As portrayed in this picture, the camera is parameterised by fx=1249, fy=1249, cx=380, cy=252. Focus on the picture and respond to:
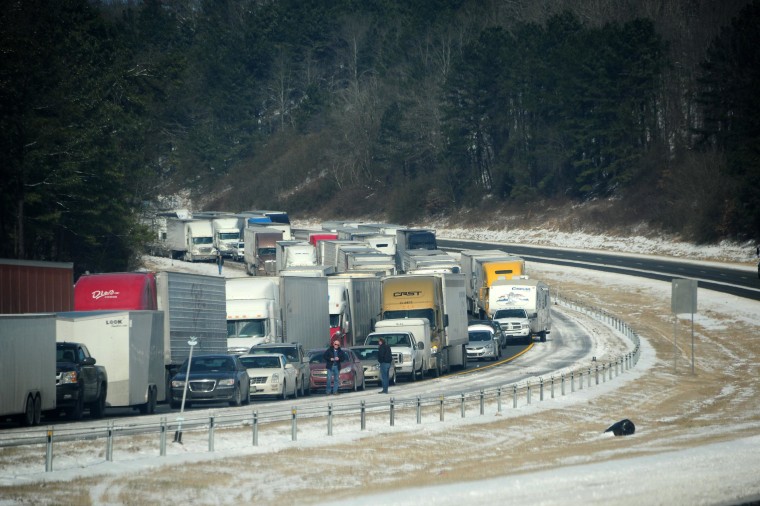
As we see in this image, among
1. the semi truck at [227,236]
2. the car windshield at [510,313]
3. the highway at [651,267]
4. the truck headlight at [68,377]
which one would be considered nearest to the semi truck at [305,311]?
the truck headlight at [68,377]

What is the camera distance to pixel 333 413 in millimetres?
30297

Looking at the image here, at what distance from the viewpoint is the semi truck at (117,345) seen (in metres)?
31.8

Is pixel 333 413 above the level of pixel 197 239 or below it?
below

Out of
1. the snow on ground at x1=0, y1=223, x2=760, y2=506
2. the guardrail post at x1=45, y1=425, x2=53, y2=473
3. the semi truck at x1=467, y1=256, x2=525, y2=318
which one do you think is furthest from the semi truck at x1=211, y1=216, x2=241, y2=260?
the guardrail post at x1=45, y1=425, x2=53, y2=473

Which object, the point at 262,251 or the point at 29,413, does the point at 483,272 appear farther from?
the point at 29,413

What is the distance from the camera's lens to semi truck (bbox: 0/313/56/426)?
87.8ft

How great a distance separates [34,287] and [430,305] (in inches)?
610

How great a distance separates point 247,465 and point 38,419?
7.67 metres

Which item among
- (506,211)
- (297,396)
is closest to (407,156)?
(506,211)

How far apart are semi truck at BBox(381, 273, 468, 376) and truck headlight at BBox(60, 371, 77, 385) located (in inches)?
751

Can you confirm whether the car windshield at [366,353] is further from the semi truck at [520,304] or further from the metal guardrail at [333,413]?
the semi truck at [520,304]

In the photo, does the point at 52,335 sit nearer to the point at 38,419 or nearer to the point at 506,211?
the point at 38,419

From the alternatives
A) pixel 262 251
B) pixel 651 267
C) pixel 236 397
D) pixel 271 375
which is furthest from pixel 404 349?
pixel 651 267

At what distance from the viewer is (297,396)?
38188mm
